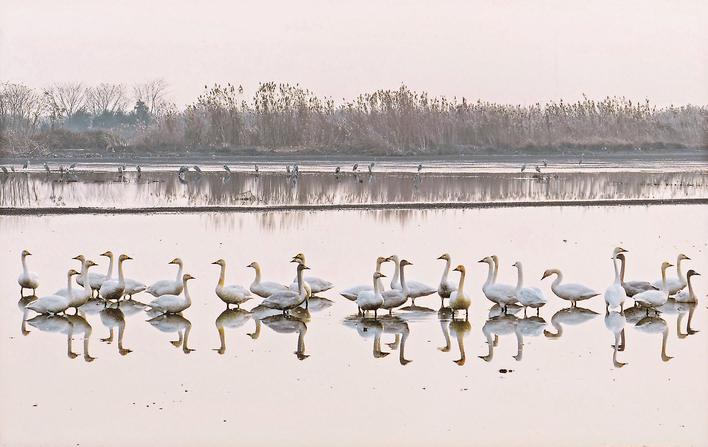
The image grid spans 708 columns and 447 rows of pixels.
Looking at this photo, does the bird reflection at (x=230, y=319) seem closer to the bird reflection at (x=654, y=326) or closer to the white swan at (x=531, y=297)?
the white swan at (x=531, y=297)

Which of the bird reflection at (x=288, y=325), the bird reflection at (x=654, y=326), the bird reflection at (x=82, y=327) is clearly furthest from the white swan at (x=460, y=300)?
the bird reflection at (x=82, y=327)

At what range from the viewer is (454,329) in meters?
11.4

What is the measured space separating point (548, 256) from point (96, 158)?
33262mm

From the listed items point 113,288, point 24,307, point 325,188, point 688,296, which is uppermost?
point 113,288

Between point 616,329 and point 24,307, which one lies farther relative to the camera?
point 24,307

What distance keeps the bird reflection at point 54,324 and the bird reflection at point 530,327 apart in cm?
458

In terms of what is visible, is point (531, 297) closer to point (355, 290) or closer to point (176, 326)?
point (355, 290)

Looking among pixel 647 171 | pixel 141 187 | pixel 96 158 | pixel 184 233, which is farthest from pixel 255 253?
pixel 96 158

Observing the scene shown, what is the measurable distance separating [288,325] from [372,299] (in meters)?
0.95

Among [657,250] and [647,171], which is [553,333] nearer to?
[657,250]

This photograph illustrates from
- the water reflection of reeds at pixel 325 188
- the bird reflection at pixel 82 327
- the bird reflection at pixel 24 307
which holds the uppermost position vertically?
the bird reflection at pixel 82 327

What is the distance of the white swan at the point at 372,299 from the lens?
1172 cm

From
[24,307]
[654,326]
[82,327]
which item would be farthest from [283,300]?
[654,326]

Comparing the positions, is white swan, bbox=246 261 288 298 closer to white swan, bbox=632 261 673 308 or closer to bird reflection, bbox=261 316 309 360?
bird reflection, bbox=261 316 309 360
